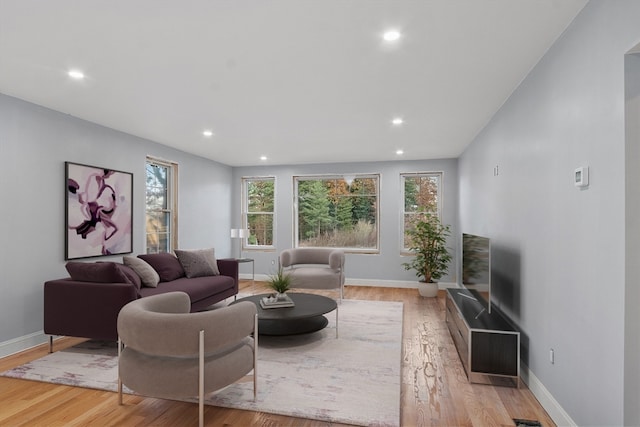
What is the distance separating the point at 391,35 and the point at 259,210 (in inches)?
236

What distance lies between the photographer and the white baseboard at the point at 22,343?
11.4ft

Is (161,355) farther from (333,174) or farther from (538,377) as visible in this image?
(333,174)

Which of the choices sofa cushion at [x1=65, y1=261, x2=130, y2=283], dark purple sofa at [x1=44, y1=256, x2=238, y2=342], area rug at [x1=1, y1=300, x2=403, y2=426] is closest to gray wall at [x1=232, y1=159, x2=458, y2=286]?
area rug at [x1=1, y1=300, x2=403, y2=426]

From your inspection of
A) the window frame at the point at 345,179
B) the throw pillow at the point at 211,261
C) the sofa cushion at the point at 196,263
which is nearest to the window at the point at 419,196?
the window frame at the point at 345,179

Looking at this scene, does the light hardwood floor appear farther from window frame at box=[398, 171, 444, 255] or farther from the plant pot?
window frame at box=[398, 171, 444, 255]

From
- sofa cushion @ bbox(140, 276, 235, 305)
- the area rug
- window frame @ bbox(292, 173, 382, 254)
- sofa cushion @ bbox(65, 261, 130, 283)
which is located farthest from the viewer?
window frame @ bbox(292, 173, 382, 254)

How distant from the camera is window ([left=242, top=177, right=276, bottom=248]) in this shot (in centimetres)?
788

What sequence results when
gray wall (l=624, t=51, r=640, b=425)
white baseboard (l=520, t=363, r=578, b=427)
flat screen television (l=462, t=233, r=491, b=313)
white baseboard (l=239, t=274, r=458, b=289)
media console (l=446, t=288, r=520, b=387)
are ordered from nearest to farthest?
gray wall (l=624, t=51, r=640, b=425), white baseboard (l=520, t=363, r=578, b=427), media console (l=446, t=288, r=520, b=387), flat screen television (l=462, t=233, r=491, b=313), white baseboard (l=239, t=274, r=458, b=289)

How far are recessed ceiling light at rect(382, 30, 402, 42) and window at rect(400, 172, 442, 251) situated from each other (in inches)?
194

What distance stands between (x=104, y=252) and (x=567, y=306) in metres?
4.81

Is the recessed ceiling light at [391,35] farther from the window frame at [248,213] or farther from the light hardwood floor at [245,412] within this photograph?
the window frame at [248,213]

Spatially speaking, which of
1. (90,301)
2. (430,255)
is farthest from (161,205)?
(430,255)

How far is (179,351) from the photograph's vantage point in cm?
217

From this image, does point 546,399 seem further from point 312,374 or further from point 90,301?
point 90,301
